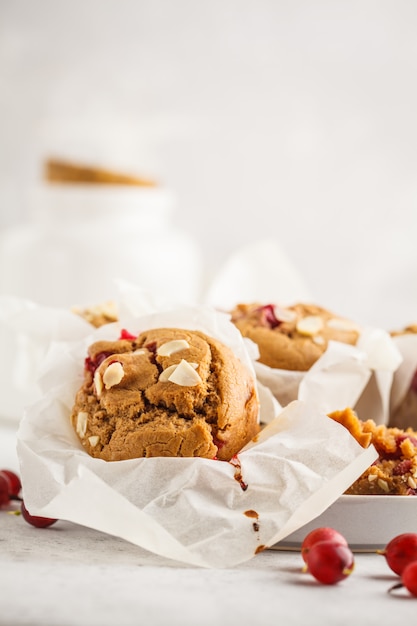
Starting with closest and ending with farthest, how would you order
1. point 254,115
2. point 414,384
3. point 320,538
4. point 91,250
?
point 320,538 → point 414,384 → point 91,250 → point 254,115

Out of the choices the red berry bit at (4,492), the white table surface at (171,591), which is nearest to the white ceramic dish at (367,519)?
the white table surface at (171,591)

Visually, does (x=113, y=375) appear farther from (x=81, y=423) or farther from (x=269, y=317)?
(x=269, y=317)

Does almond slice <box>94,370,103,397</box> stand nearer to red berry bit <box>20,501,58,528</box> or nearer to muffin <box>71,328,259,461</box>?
muffin <box>71,328,259,461</box>

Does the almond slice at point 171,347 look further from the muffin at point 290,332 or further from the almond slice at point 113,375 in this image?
the muffin at point 290,332

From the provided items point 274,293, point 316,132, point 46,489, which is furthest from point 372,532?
point 316,132

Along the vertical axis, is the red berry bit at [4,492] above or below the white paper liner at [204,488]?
below

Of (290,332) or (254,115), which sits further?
(254,115)

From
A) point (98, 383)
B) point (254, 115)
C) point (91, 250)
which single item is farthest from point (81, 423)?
point (254, 115)
